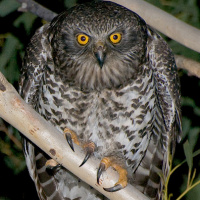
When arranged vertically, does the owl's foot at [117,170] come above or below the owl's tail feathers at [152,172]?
above

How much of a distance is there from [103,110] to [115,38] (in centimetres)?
A: 48

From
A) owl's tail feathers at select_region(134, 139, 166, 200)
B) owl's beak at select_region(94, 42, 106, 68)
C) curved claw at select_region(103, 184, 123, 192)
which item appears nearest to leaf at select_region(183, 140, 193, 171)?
curved claw at select_region(103, 184, 123, 192)

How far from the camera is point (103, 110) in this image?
3.37 metres

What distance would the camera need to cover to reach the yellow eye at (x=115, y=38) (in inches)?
124

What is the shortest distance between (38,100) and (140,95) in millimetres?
698

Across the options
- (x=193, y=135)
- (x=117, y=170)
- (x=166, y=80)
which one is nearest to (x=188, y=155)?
(x=117, y=170)

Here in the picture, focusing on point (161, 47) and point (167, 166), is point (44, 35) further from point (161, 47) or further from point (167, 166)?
point (167, 166)

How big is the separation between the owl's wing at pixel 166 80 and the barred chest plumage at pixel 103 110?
11 centimetres

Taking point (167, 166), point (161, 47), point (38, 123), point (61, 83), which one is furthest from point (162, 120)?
point (38, 123)

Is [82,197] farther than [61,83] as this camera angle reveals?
Yes

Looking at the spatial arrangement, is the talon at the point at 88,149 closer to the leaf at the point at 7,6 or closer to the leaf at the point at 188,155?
the leaf at the point at 188,155

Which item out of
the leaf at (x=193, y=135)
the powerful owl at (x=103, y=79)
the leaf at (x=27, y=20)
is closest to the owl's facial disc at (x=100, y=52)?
the powerful owl at (x=103, y=79)

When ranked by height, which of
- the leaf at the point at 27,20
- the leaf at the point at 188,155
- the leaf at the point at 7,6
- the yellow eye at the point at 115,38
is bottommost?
the leaf at the point at 27,20

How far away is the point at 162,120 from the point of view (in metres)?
→ 3.82
